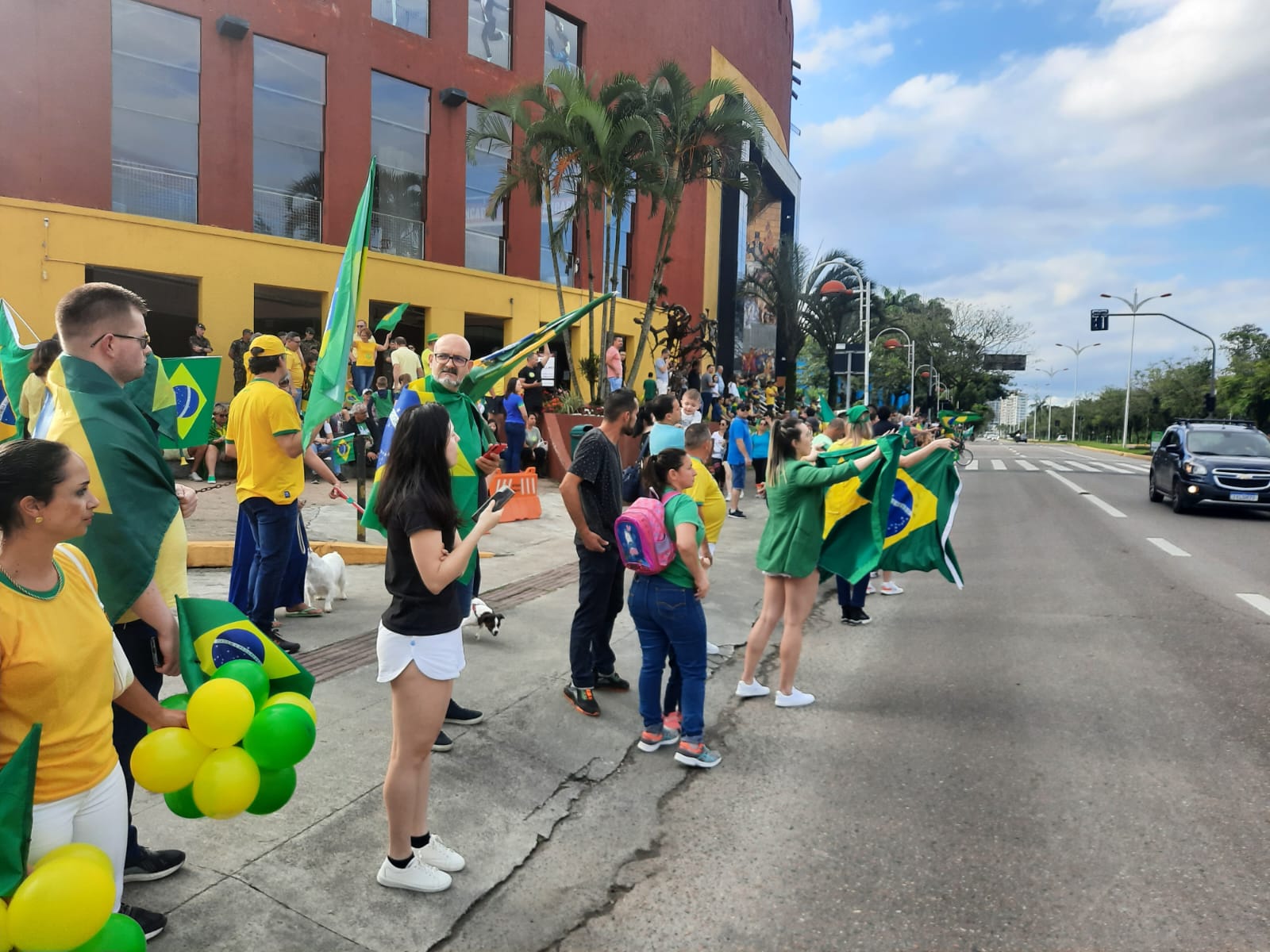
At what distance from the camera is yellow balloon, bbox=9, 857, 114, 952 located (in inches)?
72.5

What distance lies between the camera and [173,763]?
239 cm

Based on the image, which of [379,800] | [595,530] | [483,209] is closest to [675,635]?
[595,530]

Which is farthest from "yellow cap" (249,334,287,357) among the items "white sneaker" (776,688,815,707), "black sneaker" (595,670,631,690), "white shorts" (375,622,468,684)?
"white sneaker" (776,688,815,707)

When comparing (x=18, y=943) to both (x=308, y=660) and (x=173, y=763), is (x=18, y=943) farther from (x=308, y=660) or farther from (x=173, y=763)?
(x=308, y=660)

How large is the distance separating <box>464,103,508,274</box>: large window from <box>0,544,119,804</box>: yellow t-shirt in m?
18.7

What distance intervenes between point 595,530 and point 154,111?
14.3 metres

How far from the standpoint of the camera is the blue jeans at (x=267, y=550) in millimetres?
5418

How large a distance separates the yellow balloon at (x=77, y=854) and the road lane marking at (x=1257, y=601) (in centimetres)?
892

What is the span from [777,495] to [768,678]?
1457 millimetres

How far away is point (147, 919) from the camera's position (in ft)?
9.28

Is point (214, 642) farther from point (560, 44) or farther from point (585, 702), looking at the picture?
Answer: point (560, 44)

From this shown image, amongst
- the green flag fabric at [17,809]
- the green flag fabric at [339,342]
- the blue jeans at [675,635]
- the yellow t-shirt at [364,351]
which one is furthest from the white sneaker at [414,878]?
the yellow t-shirt at [364,351]

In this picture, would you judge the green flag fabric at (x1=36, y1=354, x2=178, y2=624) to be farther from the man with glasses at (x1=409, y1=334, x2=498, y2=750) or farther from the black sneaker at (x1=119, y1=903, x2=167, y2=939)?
the man with glasses at (x1=409, y1=334, x2=498, y2=750)

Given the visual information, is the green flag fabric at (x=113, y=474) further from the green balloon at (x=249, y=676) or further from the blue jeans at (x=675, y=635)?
the blue jeans at (x=675, y=635)
